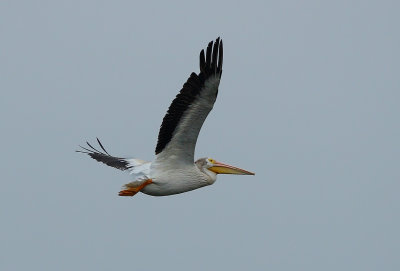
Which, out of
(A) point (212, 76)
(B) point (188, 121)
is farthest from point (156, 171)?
(A) point (212, 76)

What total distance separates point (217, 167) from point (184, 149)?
142 cm

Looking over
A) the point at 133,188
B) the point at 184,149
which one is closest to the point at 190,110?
the point at 184,149

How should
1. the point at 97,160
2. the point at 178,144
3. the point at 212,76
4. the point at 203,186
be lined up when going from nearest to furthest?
1. the point at 212,76
2. the point at 178,144
3. the point at 203,186
4. the point at 97,160

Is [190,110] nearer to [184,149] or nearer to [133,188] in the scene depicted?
[184,149]

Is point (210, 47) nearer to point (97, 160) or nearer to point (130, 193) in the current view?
point (130, 193)

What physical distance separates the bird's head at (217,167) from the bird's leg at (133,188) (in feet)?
4.40

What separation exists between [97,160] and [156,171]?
2.73 metres

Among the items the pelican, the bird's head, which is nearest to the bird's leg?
the pelican

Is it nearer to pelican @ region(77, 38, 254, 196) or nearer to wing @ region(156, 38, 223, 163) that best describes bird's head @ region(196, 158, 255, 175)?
pelican @ region(77, 38, 254, 196)

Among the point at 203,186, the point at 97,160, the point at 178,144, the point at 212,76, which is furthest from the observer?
the point at 97,160

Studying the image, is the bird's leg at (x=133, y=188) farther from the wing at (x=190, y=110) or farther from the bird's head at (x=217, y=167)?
the bird's head at (x=217, y=167)

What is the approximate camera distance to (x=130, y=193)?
1405 centimetres

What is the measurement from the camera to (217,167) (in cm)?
1531

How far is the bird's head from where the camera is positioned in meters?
15.2
